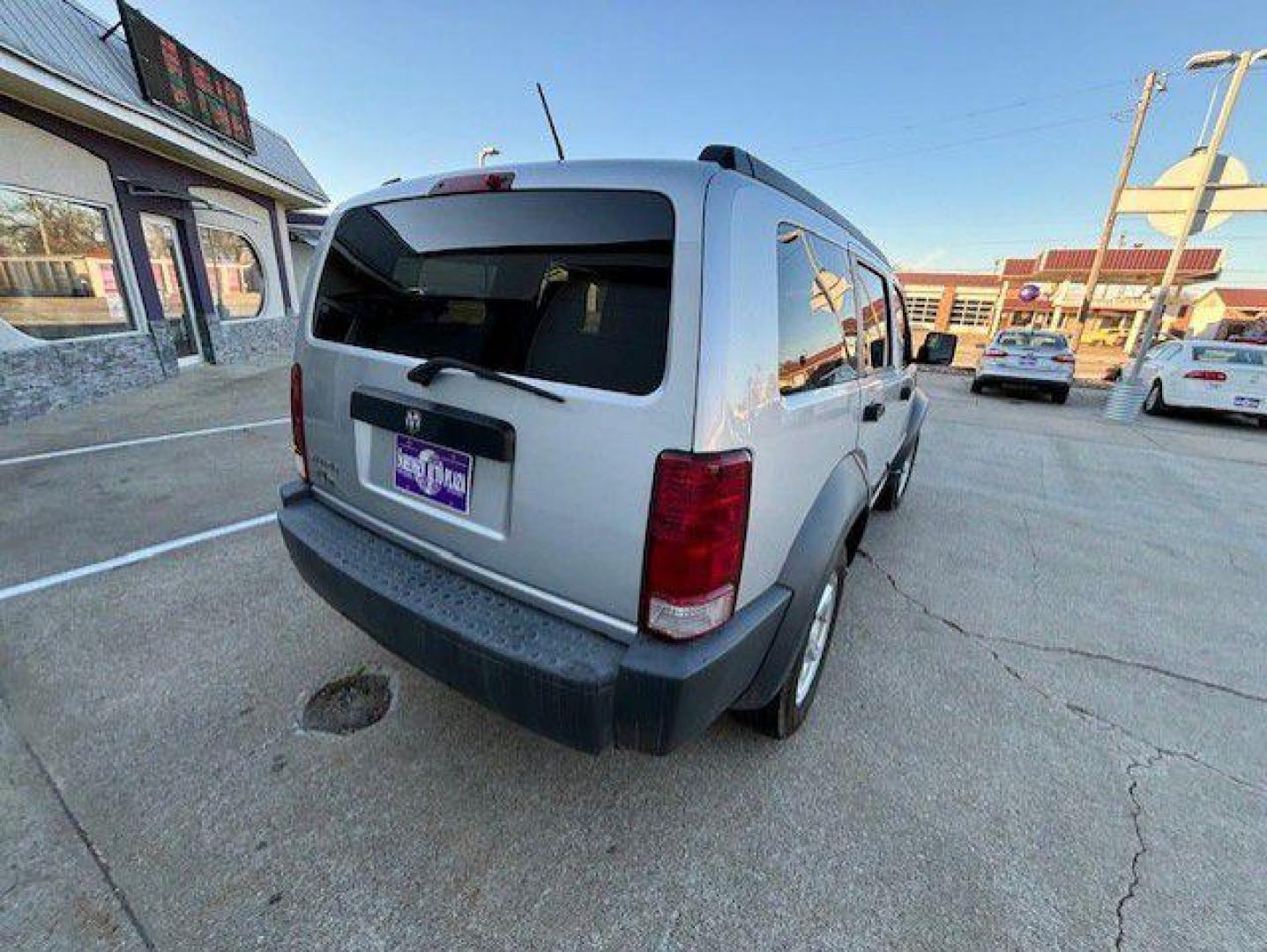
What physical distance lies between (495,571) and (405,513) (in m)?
0.45

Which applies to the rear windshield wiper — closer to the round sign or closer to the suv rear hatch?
the suv rear hatch

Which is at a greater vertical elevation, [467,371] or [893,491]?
[467,371]

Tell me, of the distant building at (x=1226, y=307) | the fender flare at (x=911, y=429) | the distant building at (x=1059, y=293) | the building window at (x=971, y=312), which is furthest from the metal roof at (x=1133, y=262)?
the fender flare at (x=911, y=429)

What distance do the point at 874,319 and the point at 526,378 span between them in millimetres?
2174

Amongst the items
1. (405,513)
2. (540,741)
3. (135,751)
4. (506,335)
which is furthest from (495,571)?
(135,751)

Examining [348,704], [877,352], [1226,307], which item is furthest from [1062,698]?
[1226,307]

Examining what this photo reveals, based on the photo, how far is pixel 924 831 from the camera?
189cm

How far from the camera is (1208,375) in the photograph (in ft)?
31.5

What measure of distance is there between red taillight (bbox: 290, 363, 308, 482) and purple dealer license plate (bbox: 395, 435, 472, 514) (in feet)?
2.48

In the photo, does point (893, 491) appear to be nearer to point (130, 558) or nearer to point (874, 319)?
point (874, 319)

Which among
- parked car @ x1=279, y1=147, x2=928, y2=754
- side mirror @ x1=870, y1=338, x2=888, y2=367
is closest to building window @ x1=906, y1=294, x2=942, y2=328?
side mirror @ x1=870, y1=338, x2=888, y2=367

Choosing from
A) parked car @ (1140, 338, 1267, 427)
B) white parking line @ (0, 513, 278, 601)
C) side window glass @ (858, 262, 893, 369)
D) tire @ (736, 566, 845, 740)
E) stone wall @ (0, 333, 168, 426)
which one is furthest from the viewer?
parked car @ (1140, 338, 1267, 427)

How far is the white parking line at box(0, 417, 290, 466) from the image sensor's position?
504 cm

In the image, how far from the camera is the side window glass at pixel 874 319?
270cm
